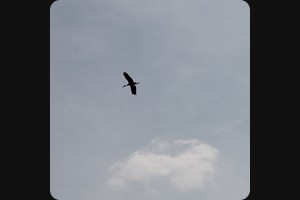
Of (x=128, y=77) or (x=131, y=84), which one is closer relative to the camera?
(x=128, y=77)

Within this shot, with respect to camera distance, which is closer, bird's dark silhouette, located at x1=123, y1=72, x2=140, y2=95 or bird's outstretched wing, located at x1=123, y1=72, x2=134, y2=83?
bird's outstretched wing, located at x1=123, y1=72, x2=134, y2=83

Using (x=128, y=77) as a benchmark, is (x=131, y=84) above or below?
below

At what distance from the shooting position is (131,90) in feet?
162

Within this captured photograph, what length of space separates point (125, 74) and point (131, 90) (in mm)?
1780

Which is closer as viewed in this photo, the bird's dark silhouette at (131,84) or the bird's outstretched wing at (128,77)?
the bird's outstretched wing at (128,77)

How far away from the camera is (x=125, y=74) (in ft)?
159
